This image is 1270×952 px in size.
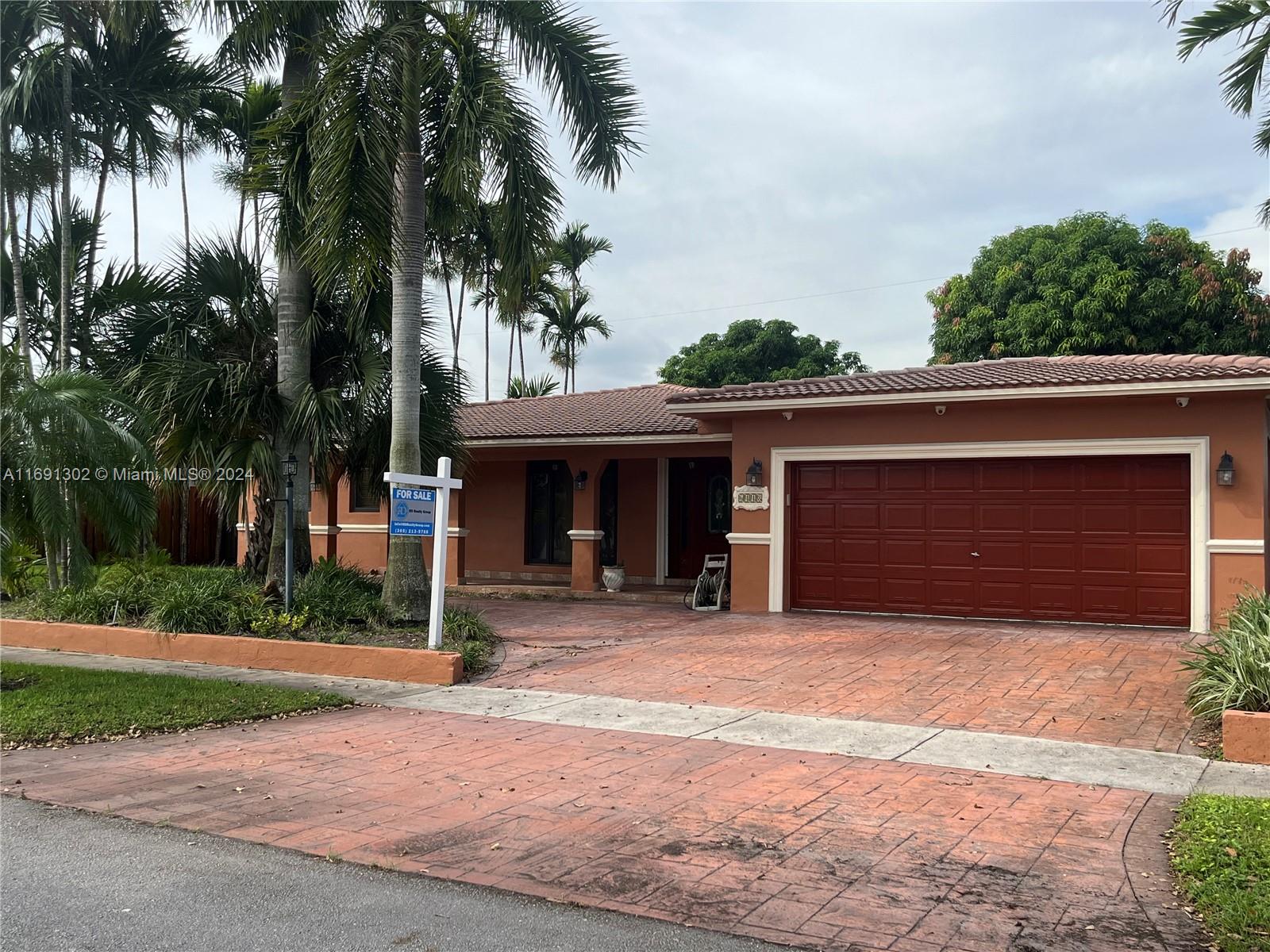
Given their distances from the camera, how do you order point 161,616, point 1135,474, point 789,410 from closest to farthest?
1. point 161,616
2. point 1135,474
3. point 789,410

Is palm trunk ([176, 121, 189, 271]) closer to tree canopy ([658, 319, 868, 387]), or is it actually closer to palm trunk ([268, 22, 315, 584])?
palm trunk ([268, 22, 315, 584])

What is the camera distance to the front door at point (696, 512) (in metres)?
19.5

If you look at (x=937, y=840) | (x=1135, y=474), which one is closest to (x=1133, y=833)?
(x=937, y=840)

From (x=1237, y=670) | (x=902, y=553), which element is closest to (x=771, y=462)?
(x=902, y=553)

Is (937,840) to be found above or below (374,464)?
below

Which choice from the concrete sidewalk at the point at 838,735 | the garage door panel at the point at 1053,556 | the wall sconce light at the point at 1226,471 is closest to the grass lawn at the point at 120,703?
the concrete sidewalk at the point at 838,735

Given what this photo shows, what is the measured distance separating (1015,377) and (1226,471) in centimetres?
275

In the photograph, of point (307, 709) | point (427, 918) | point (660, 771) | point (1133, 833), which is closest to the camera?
point (427, 918)

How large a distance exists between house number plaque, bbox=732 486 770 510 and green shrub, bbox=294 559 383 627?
5.41 meters

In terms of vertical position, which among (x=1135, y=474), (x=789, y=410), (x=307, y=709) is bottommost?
(x=307, y=709)

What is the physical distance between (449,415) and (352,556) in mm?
7880

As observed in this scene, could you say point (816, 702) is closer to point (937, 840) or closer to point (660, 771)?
point (660, 771)

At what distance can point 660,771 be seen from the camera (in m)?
6.61

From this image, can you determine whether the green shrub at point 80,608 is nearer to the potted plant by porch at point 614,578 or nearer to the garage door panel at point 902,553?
the potted plant by porch at point 614,578
